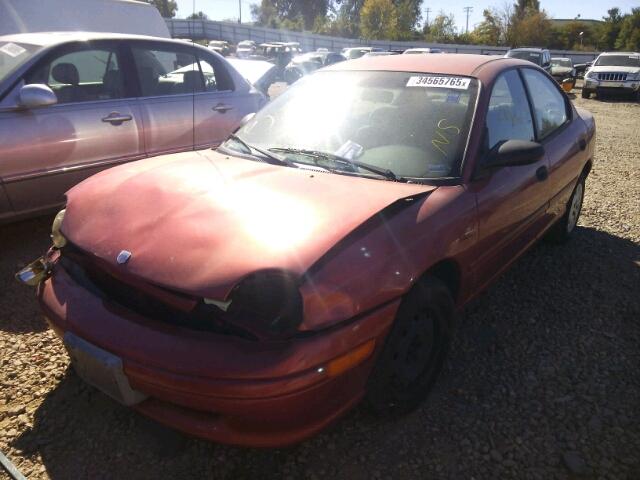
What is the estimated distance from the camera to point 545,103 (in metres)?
3.56

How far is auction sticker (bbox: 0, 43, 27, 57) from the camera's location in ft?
12.9

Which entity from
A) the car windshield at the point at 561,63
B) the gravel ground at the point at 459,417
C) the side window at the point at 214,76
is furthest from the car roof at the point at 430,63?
the car windshield at the point at 561,63

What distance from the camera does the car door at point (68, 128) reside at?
11.8ft

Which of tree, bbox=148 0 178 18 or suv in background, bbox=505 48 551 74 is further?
tree, bbox=148 0 178 18

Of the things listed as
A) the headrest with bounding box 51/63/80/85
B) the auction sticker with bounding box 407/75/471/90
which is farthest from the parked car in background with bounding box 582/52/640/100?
the headrest with bounding box 51/63/80/85

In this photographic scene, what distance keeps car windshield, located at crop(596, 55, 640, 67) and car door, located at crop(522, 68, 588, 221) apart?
673 inches

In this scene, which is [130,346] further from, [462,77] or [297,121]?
[462,77]

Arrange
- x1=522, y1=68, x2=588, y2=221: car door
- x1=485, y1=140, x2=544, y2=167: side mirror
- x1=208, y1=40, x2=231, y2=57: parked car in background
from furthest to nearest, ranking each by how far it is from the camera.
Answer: x1=208, y1=40, x2=231, y2=57: parked car in background
x1=522, y1=68, x2=588, y2=221: car door
x1=485, y1=140, x2=544, y2=167: side mirror

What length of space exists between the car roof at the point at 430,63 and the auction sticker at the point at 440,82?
0.07m

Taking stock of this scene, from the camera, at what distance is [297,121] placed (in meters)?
2.83

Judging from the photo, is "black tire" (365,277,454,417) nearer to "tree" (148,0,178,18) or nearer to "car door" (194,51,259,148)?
"car door" (194,51,259,148)

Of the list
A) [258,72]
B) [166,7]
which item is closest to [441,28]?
[166,7]

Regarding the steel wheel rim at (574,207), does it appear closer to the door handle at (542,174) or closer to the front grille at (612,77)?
the door handle at (542,174)

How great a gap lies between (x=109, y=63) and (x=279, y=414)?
376cm
